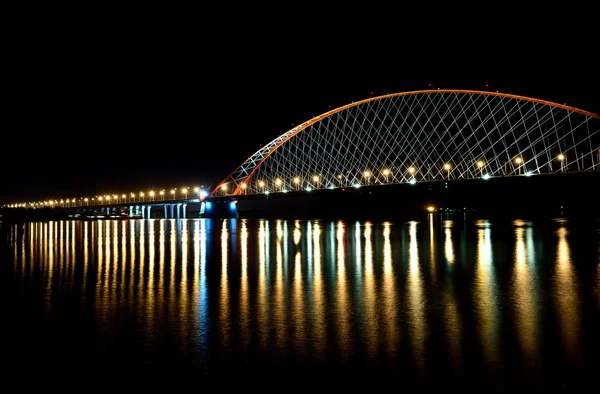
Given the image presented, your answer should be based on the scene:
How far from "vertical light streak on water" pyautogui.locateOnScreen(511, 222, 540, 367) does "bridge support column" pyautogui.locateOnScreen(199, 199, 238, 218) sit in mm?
83031

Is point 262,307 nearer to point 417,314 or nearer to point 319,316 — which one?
point 319,316

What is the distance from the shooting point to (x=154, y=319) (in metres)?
8.27

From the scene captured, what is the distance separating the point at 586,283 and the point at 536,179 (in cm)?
4246

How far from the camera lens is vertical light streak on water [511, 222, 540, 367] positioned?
638 centimetres

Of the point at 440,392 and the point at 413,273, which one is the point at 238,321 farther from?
the point at 413,273

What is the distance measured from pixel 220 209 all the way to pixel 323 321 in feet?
302

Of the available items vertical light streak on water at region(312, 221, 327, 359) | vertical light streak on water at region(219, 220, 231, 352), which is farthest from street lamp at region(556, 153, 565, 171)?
vertical light streak on water at region(219, 220, 231, 352)

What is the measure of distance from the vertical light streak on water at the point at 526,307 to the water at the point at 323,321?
0.09ft

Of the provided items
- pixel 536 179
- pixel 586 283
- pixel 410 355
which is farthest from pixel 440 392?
pixel 536 179

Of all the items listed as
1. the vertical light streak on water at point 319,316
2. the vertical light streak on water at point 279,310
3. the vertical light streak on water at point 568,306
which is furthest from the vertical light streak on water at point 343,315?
the vertical light streak on water at point 568,306

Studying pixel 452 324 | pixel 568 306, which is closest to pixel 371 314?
pixel 452 324

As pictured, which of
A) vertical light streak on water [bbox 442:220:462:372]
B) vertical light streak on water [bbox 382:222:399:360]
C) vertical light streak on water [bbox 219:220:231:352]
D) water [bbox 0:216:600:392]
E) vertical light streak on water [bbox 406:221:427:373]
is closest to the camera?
water [bbox 0:216:600:392]

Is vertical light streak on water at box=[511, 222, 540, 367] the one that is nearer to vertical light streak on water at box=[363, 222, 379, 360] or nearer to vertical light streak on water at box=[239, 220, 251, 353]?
vertical light streak on water at box=[363, 222, 379, 360]

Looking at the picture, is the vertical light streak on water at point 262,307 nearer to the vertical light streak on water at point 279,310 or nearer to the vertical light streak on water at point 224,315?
the vertical light streak on water at point 279,310
